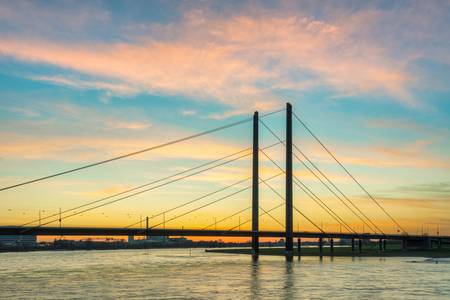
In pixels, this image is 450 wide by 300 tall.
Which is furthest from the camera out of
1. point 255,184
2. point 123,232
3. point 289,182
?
point 255,184

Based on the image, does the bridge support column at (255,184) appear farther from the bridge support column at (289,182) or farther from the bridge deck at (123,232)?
the bridge support column at (289,182)

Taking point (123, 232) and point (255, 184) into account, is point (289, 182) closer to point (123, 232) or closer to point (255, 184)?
point (255, 184)

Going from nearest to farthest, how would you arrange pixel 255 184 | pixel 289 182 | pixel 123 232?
1. pixel 289 182
2. pixel 123 232
3. pixel 255 184

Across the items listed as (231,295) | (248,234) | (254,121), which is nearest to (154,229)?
(248,234)

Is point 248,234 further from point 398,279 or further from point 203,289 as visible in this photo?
point 203,289

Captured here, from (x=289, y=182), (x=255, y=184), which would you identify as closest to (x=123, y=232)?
(x=255, y=184)

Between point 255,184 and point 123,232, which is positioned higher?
point 255,184

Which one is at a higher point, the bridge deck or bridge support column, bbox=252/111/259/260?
bridge support column, bbox=252/111/259/260

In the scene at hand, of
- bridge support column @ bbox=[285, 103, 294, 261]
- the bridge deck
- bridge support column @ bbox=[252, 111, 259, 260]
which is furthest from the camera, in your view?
bridge support column @ bbox=[252, 111, 259, 260]

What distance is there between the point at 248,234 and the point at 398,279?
4914 centimetres

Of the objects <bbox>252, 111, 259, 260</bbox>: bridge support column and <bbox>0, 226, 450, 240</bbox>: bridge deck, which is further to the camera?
<bbox>252, 111, 259, 260</bbox>: bridge support column

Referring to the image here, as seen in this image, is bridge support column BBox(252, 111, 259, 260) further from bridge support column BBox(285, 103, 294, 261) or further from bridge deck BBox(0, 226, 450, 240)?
bridge support column BBox(285, 103, 294, 261)

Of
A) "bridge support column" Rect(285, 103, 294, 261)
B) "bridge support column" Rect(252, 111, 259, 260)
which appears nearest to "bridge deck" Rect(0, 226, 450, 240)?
"bridge support column" Rect(252, 111, 259, 260)

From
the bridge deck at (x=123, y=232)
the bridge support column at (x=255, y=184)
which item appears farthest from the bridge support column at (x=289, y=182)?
the bridge deck at (x=123, y=232)
